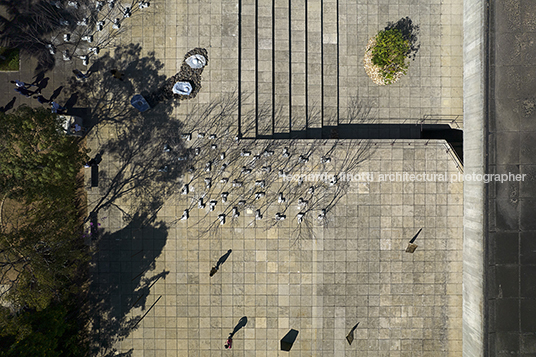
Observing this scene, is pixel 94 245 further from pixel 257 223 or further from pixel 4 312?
pixel 257 223

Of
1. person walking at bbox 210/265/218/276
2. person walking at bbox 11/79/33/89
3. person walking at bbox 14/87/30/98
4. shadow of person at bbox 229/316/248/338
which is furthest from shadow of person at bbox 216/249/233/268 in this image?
person walking at bbox 11/79/33/89

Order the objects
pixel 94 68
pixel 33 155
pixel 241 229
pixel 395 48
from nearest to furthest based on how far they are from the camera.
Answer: pixel 33 155
pixel 395 48
pixel 241 229
pixel 94 68

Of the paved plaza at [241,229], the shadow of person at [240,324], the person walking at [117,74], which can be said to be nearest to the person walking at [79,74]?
the paved plaza at [241,229]

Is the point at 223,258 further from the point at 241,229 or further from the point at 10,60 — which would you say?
the point at 10,60

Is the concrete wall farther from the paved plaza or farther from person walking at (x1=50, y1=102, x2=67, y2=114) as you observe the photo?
person walking at (x1=50, y1=102, x2=67, y2=114)

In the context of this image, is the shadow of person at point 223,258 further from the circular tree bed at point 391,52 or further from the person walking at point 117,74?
the circular tree bed at point 391,52

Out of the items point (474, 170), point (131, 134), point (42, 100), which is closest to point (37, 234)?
point (131, 134)
